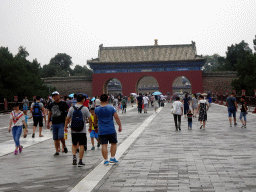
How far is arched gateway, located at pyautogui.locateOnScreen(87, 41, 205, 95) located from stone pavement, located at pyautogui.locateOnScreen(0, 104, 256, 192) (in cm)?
4434

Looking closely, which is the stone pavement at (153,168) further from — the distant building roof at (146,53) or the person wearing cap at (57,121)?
the distant building roof at (146,53)

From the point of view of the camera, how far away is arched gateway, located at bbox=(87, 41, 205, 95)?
54.4m

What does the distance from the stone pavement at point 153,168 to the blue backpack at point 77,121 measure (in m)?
0.73

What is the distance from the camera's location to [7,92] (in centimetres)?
3522

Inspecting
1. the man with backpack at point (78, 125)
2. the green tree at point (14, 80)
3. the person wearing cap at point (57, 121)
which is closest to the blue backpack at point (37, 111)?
the person wearing cap at point (57, 121)

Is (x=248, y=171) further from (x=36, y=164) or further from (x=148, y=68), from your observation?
(x=148, y=68)

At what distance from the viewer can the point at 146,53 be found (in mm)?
56906

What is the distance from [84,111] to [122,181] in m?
2.11

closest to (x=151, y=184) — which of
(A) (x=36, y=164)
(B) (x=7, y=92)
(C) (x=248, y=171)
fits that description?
(C) (x=248, y=171)

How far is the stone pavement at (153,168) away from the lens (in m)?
5.63

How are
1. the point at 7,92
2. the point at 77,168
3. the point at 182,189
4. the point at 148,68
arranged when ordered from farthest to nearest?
1. the point at 148,68
2. the point at 7,92
3. the point at 77,168
4. the point at 182,189

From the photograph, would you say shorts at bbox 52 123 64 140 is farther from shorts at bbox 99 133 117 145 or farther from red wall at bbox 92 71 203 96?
red wall at bbox 92 71 203 96

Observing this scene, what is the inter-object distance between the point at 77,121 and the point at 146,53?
50.0 metres

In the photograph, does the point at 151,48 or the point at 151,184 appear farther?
the point at 151,48
